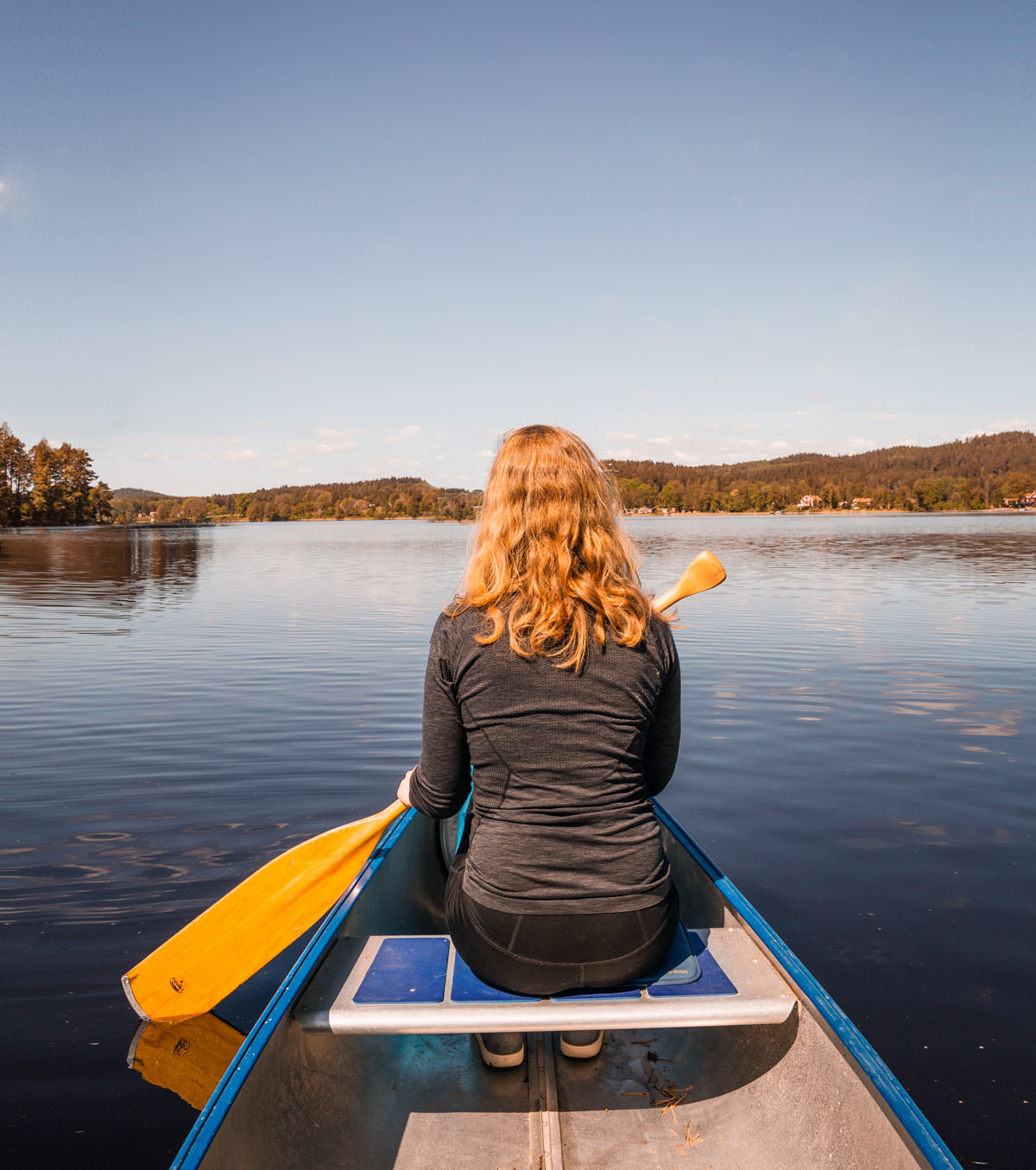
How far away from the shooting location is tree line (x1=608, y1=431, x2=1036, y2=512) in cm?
12625

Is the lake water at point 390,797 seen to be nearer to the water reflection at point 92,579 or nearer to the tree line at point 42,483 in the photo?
the water reflection at point 92,579

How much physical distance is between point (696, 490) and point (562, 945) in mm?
141633

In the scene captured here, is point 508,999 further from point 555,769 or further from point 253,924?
point 253,924

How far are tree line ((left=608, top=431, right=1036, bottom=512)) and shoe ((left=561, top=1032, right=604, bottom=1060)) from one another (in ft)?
372

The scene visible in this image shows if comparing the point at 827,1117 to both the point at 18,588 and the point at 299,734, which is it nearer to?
the point at 299,734

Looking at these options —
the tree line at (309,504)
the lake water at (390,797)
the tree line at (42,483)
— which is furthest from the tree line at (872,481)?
the lake water at (390,797)

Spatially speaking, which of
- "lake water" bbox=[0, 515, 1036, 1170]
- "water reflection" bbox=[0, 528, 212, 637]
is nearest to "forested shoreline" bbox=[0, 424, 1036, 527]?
"water reflection" bbox=[0, 528, 212, 637]

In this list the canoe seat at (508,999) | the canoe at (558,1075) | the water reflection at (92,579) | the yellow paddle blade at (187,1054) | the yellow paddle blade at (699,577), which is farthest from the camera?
the water reflection at (92,579)

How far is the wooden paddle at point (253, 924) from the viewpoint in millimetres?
3348

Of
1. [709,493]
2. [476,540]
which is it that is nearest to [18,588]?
[476,540]

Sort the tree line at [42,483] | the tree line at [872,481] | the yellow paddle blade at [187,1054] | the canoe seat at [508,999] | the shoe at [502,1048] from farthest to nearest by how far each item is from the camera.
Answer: the tree line at [872,481] → the tree line at [42,483] → the yellow paddle blade at [187,1054] → the shoe at [502,1048] → the canoe seat at [508,999]

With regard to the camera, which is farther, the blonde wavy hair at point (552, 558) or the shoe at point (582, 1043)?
the shoe at point (582, 1043)

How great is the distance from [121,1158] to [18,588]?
2335cm

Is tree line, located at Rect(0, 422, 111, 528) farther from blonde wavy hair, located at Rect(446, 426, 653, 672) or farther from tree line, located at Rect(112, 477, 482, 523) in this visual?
blonde wavy hair, located at Rect(446, 426, 653, 672)
